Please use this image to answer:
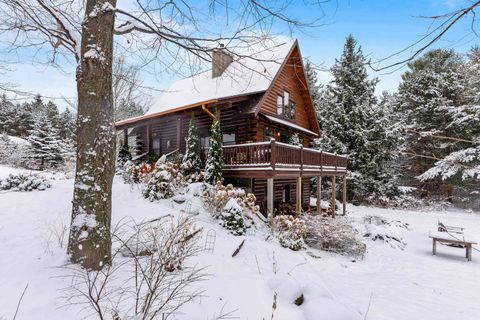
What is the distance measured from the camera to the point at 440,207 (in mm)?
19953

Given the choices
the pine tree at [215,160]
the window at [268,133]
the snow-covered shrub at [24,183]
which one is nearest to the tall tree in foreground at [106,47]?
the pine tree at [215,160]

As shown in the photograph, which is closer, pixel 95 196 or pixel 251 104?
pixel 95 196

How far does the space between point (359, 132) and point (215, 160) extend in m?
16.0

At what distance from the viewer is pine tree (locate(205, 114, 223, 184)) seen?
32.9 ft

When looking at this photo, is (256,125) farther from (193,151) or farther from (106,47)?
(106,47)

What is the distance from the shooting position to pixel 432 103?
20688mm

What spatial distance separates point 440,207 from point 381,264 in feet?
55.6

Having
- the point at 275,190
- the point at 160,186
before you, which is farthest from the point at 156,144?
the point at 160,186

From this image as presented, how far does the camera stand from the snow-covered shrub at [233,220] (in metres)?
7.14

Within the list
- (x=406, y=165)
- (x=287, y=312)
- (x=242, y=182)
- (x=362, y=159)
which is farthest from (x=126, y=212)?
(x=406, y=165)

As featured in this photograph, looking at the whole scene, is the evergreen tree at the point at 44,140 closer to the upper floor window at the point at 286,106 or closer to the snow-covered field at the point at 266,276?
the snow-covered field at the point at 266,276

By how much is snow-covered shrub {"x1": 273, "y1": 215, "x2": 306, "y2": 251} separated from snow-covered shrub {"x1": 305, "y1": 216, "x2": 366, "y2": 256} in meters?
0.46

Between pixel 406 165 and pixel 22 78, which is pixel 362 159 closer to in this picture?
pixel 406 165

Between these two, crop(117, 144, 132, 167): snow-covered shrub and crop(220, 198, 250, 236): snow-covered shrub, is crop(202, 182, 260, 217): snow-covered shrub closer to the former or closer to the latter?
crop(220, 198, 250, 236): snow-covered shrub
